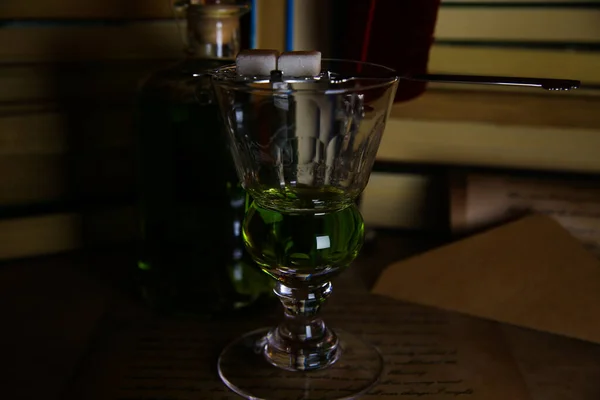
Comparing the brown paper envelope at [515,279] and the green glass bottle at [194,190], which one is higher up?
the green glass bottle at [194,190]

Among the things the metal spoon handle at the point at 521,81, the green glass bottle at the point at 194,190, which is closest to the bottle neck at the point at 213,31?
the green glass bottle at the point at 194,190

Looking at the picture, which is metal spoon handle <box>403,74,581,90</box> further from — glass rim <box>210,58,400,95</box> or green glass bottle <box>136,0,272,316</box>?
green glass bottle <box>136,0,272,316</box>

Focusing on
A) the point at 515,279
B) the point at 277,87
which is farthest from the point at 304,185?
the point at 515,279

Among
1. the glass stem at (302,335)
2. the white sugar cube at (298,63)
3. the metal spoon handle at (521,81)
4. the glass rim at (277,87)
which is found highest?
the white sugar cube at (298,63)

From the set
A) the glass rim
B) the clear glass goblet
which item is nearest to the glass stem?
the clear glass goblet

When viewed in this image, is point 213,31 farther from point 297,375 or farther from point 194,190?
point 297,375

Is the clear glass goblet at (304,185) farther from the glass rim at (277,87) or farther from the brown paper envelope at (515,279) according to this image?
the brown paper envelope at (515,279)

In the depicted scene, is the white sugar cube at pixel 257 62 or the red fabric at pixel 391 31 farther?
the red fabric at pixel 391 31

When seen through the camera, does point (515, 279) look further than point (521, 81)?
Yes
